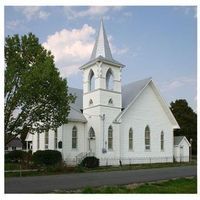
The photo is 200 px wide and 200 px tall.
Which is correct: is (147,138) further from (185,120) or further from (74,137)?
(185,120)

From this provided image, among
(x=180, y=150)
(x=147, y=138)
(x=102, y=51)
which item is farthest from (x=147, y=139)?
(x=102, y=51)

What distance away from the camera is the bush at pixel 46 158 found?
30.1 meters

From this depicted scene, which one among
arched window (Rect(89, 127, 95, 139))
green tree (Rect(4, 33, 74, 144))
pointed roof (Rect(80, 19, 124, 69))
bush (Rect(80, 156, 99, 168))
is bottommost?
bush (Rect(80, 156, 99, 168))

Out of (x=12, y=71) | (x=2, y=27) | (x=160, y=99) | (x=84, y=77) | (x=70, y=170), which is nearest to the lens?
(x=2, y=27)

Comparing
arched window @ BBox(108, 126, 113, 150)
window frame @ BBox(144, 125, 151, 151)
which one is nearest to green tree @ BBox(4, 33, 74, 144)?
arched window @ BBox(108, 126, 113, 150)

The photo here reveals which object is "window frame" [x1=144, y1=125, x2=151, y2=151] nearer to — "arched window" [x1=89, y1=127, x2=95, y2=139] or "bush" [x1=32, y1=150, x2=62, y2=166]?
"arched window" [x1=89, y1=127, x2=95, y2=139]

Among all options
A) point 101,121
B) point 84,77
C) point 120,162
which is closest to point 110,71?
point 84,77

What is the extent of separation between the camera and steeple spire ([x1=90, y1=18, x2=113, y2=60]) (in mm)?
34000

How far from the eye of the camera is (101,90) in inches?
1294

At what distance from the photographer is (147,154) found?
36250 millimetres

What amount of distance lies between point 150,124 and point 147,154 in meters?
2.95

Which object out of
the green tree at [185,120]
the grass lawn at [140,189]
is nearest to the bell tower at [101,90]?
the grass lawn at [140,189]

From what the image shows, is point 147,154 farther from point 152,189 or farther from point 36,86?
point 152,189

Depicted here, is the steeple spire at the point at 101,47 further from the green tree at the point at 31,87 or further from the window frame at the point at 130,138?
the green tree at the point at 31,87
